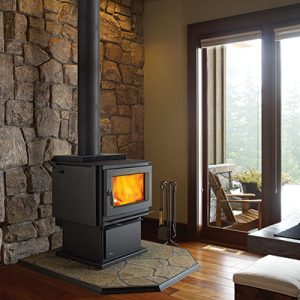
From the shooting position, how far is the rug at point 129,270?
9.84 ft

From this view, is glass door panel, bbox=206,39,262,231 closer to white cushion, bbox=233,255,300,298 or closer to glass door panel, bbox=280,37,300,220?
glass door panel, bbox=280,37,300,220

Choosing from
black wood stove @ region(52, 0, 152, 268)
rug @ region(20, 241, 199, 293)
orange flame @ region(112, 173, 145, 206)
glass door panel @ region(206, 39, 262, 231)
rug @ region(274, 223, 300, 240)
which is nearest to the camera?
rug @ region(274, 223, 300, 240)

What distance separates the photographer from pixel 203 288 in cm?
303

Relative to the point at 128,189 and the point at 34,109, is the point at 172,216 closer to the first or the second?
the point at 128,189

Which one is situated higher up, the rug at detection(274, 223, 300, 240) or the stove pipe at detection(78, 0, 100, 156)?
the stove pipe at detection(78, 0, 100, 156)

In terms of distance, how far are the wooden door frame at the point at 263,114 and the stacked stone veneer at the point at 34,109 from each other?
971 millimetres

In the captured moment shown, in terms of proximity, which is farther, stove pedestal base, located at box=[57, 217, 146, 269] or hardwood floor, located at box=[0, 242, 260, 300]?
stove pedestal base, located at box=[57, 217, 146, 269]

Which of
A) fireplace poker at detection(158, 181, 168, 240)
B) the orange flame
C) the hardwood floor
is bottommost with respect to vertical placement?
the hardwood floor

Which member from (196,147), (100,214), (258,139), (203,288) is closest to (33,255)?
(100,214)

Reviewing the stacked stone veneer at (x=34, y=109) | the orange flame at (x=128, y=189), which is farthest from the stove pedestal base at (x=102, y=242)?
the stacked stone veneer at (x=34, y=109)

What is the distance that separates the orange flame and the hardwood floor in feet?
2.66

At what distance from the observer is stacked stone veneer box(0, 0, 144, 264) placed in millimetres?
3547

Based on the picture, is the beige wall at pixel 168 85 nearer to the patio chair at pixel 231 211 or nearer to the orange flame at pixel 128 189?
the patio chair at pixel 231 211

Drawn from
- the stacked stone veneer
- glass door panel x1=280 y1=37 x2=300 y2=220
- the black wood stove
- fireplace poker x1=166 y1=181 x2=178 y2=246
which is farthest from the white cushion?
the stacked stone veneer
